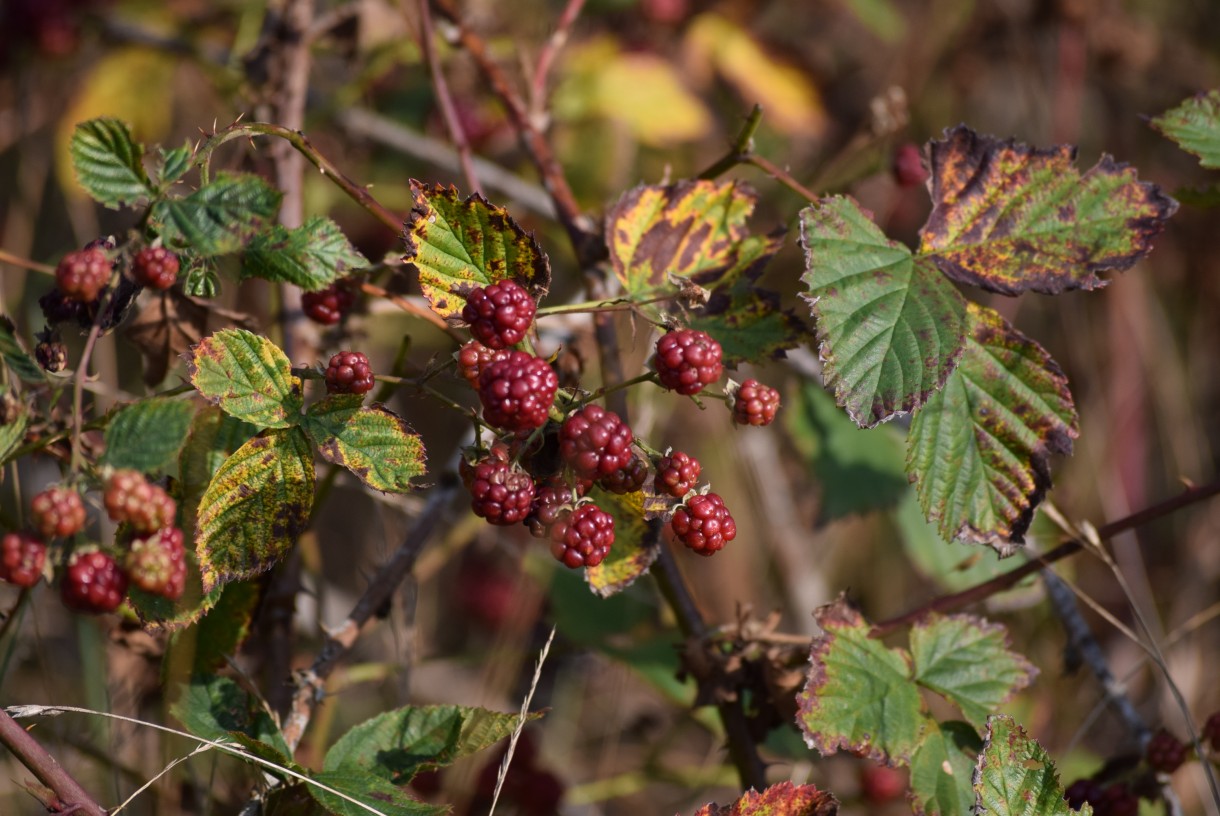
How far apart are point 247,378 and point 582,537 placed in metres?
0.33

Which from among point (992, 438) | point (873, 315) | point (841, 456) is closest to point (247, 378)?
point (873, 315)

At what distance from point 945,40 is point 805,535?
154 cm

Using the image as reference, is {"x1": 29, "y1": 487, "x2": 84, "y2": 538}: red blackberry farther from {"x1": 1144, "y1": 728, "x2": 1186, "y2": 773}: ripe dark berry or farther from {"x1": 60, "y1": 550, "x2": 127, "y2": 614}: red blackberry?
{"x1": 1144, "y1": 728, "x2": 1186, "y2": 773}: ripe dark berry

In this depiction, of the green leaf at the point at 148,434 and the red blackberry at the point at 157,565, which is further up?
the green leaf at the point at 148,434

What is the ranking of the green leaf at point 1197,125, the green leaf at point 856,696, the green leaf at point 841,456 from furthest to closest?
the green leaf at point 841,456 → the green leaf at point 1197,125 → the green leaf at point 856,696

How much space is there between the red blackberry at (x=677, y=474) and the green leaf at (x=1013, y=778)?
1.23 ft

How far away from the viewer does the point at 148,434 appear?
2.88 ft

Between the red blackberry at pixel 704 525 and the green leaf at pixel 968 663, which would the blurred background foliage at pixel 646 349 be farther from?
the red blackberry at pixel 704 525

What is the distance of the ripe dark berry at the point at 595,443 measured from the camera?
0.80 m

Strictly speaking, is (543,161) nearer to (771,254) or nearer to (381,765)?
(771,254)

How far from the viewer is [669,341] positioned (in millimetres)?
850

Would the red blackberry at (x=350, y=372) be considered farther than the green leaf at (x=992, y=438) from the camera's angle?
No

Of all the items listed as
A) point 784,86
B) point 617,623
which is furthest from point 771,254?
point 784,86

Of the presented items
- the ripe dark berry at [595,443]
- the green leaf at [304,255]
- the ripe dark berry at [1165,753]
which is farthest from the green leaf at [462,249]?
the ripe dark berry at [1165,753]
